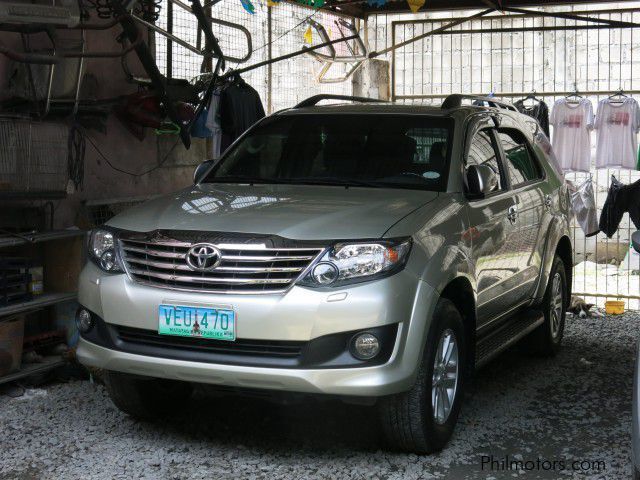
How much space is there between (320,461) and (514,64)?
8644 mm

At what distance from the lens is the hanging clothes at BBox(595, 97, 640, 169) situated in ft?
35.4

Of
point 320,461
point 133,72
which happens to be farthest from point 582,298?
point 320,461

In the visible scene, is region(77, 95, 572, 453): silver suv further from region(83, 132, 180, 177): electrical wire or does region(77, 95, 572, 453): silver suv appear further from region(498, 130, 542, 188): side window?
region(83, 132, 180, 177): electrical wire

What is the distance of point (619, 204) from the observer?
10102 millimetres

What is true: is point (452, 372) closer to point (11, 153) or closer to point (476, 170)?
point (476, 170)

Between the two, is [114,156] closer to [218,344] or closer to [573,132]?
[218,344]

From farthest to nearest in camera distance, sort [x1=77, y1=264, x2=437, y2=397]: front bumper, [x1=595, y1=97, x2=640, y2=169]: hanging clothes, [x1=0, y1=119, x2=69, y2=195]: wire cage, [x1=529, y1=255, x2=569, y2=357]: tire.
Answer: [x1=595, y1=97, x2=640, y2=169]: hanging clothes, [x1=529, y1=255, x2=569, y2=357]: tire, [x1=0, y1=119, x2=69, y2=195]: wire cage, [x1=77, y1=264, x2=437, y2=397]: front bumper

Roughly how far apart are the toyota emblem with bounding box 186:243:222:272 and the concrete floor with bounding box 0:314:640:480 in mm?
1009

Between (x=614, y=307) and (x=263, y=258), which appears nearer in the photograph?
(x=263, y=258)

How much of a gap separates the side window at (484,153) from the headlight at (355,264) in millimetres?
1324

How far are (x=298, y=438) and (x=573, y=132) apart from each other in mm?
7085

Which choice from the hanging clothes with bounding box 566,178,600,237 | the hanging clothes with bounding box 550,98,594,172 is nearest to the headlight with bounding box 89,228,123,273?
the hanging clothes with bounding box 566,178,600,237

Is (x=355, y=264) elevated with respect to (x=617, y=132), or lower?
lower

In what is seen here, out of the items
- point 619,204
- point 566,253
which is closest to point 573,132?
point 619,204
